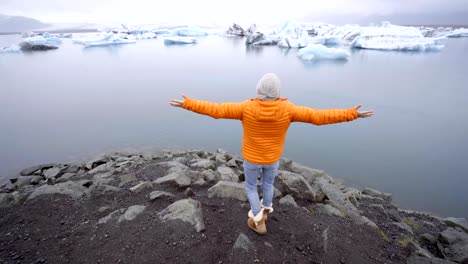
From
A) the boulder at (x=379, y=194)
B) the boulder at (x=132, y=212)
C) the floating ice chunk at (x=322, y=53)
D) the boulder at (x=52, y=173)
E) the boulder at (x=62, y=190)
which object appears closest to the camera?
the boulder at (x=132, y=212)

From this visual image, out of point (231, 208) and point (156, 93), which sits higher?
point (231, 208)

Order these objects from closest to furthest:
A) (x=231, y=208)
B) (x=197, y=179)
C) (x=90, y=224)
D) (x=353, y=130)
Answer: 1. (x=90, y=224)
2. (x=231, y=208)
3. (x=197, y=179)
4. (x=353, y=130)

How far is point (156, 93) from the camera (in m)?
11.7

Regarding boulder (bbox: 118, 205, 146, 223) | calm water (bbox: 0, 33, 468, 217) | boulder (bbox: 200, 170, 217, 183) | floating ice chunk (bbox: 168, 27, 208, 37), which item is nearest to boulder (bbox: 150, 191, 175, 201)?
boulder (bbox: 118, 205, 146, 223)

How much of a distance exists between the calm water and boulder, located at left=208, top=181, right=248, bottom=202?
3.30 metres

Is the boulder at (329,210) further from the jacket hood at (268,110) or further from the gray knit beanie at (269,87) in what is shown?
the gray knit beanie at (269,87)

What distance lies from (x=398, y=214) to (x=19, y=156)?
8197 millimetres

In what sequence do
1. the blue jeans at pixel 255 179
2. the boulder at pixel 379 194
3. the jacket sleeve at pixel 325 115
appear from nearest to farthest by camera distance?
the jacket sleeve at pixel 325 115 → the blue jeans at pixel 255 179 → the boulder at pixel 379 194

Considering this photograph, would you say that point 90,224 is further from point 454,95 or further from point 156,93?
point 454,95

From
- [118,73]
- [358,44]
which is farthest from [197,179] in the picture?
[358,44]

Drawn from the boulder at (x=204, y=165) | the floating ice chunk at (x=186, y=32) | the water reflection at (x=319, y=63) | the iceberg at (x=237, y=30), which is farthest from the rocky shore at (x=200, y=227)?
the iceberg at (x=237, y=30)

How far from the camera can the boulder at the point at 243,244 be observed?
260 cm

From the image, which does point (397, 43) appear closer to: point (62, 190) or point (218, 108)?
point (218, 108)

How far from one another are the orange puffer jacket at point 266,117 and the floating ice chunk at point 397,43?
26.6 meters
